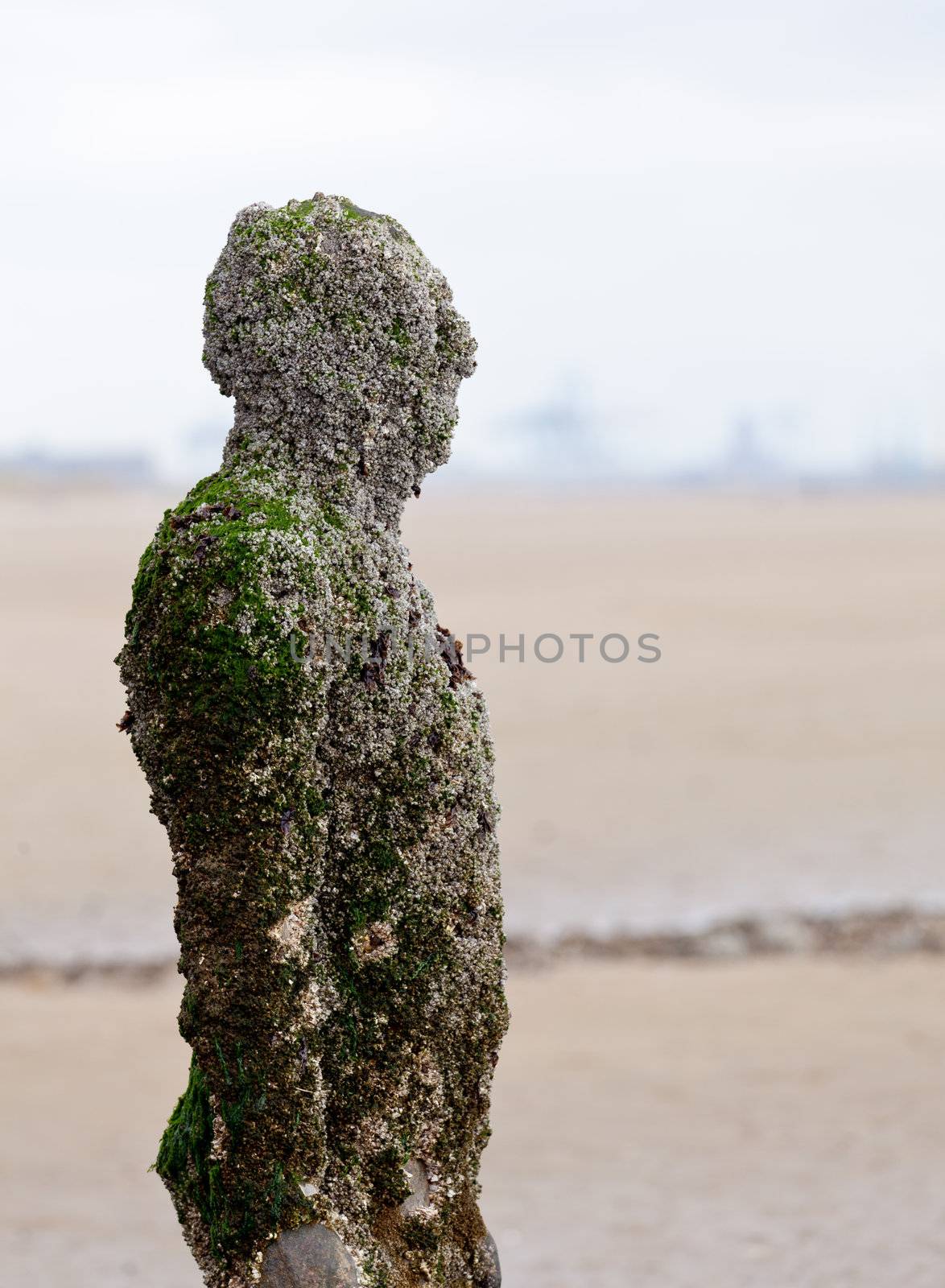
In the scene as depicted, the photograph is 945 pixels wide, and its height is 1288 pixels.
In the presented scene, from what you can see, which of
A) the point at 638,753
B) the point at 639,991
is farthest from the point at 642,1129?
the point at 638,753

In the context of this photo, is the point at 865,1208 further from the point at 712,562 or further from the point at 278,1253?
the point at 712,562

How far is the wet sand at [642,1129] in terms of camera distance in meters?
9.16

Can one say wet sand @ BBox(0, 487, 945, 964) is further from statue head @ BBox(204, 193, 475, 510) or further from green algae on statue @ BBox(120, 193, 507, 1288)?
statue head @ BBox(204, 193, 475, 510)

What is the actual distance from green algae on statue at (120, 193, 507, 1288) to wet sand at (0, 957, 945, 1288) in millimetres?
4302

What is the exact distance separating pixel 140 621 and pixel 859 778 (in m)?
14.7

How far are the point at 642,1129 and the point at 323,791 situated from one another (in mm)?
6384

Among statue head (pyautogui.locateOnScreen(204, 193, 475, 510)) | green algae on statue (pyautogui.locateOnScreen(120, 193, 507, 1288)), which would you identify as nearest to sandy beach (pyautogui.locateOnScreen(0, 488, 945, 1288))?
green algae on statue (pyautogui.locateOnScreen(120, 193, 507, 1288))

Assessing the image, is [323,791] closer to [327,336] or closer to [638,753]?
[327,336]

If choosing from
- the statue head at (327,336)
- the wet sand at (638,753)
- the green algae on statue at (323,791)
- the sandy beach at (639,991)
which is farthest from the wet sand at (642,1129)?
the statue head at (327,336)

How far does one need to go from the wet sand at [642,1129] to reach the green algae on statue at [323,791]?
14.1 ft

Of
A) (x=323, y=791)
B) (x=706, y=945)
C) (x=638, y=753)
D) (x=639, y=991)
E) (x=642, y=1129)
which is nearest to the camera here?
(x=323, y=791)

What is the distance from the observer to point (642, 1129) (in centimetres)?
1048

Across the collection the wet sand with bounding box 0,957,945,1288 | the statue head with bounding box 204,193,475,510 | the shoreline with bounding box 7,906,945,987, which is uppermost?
the statue head with bounding box 204,193,475,510

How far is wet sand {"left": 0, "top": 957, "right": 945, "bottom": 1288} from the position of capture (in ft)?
30.1
